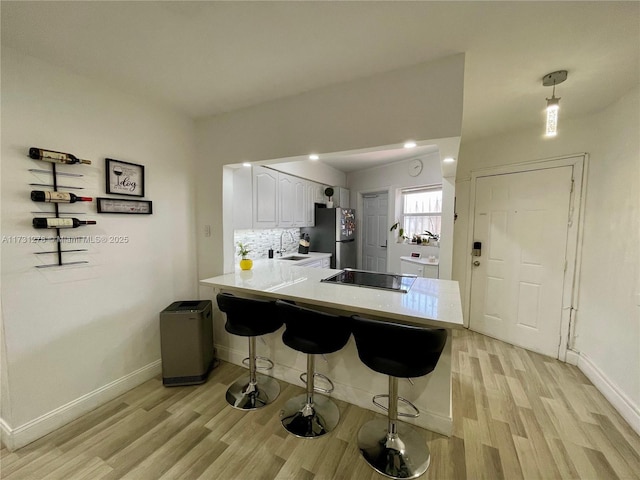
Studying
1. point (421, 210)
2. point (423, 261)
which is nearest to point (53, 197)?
point (423, 261)

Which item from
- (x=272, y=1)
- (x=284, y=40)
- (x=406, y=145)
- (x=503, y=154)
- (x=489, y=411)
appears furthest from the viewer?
(x=503, y=154)

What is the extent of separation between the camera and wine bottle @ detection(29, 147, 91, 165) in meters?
1.64

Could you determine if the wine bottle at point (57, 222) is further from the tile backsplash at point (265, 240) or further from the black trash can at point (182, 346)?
the tile backsplash at point (265, 240)

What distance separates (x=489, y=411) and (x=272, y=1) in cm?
303

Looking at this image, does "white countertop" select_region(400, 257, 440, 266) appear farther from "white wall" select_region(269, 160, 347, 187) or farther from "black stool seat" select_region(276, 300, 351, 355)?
"black stool seat" select_region(276, 300, 351, 355)

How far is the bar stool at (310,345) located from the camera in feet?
5.37

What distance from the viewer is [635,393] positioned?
6.16ft

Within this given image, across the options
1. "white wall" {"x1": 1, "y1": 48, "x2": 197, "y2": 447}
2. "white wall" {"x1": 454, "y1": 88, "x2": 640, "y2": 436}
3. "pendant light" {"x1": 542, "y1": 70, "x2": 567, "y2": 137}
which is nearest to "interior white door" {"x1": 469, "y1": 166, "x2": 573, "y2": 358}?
"white wall" {"x1": 454, "y1": 88, "x2": 640, "y2": 436}

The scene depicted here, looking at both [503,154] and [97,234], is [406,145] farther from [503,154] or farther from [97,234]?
[97,234]

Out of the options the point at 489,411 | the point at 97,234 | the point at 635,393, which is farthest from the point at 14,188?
the point at 635,393

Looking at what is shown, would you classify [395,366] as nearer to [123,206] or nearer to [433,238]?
[123,206]

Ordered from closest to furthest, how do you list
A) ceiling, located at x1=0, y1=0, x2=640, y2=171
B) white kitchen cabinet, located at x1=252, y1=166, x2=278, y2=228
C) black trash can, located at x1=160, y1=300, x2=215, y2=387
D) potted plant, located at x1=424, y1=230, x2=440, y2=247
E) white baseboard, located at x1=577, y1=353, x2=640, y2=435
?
1. ceiling, located at x1=0, y1=0, x2=640, y2=171
2. white baseboard, located at x1=577, y1=353, x2=640, y2=435
3. black trash can, located at x1=160, y1=300, x2=215, y2=387
4. white kitchen cabinet, located at x1=252, y1=166, x2=278, y2=228
5. potted plant, located at x1=424, y1=230, x2=440, y2=247

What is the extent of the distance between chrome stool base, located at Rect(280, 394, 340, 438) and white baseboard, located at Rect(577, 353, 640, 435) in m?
2.11

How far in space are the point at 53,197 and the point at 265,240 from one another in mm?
2348
